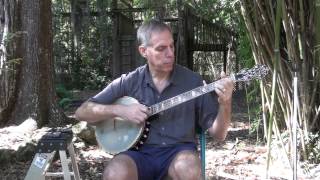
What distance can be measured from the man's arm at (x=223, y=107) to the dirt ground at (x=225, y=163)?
1.75 m

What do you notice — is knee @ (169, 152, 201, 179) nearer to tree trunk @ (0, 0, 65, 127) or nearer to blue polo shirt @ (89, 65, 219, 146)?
blue polo shirt @ (89, 65, 219, 146)

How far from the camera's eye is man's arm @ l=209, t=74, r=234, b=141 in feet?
9.07

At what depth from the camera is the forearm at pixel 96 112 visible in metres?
3.15

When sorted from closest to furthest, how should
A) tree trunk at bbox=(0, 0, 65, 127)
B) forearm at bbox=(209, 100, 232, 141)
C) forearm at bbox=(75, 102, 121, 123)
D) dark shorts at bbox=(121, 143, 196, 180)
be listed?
forearm at bbox=(209, 100, 232, 141) → dark shorts at bbox=(121, 143, 196, 180) → forearm at bbox=(75, 102, 121, 123) → tree trunk at bbox=(0, 0, 65, 127)

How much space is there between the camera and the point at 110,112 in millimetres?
3150

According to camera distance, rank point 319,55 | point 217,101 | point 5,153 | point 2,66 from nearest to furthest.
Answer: point 217,101 < point 319,55 < point 5,153 < point 2,66

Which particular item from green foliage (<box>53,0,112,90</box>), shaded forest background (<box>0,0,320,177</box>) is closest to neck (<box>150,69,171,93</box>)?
shaded forest background (<box>0,0,320,177</box>)

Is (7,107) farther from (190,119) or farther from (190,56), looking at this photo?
(190,56)

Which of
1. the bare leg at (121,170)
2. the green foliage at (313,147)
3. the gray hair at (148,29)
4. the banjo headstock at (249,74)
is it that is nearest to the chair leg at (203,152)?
the bare leg at (121,170)

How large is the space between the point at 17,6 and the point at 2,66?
82 cm

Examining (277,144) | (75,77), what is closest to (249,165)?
(277,144)

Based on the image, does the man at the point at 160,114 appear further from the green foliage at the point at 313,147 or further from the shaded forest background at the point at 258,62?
the green foliage at the point at 313,147

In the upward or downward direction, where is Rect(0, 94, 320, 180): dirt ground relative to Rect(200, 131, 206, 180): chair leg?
downward

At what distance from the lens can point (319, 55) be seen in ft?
15.5
